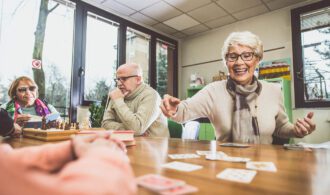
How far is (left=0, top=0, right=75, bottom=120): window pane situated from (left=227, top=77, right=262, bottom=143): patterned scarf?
9.38 feet

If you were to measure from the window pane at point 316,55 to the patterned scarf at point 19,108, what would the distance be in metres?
3.81

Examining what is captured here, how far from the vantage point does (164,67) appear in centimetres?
533

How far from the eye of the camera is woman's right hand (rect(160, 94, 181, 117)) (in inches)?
55.0

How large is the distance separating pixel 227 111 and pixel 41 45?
2.99 metres

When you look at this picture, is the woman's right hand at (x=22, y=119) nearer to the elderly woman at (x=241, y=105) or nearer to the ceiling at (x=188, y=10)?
the elderly woman at (x=241, y=105)

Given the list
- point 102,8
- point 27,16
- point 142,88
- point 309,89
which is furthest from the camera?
point 102,8

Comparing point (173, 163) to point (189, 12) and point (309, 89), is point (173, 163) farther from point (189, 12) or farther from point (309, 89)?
point (189, 12)

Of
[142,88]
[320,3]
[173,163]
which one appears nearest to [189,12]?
[320,3]

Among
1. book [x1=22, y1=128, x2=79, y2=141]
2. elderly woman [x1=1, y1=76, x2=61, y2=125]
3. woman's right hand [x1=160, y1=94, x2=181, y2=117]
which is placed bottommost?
book [x1=22, y1=128, x2=79, y2=141]

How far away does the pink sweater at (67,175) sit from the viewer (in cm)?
26

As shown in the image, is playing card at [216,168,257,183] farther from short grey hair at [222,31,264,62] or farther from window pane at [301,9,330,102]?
window pane at [301,9,330,102]

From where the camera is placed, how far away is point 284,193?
46cm

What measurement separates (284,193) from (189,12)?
412cm

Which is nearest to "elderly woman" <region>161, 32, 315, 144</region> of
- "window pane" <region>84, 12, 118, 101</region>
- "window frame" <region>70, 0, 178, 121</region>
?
"window frame" <region>70, 0, 178, 121</region>
